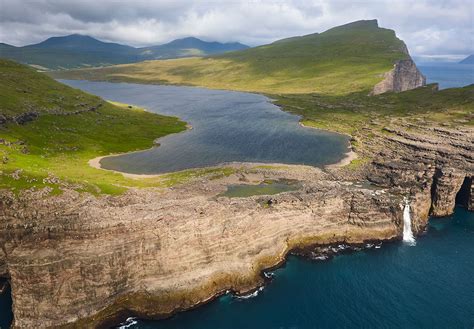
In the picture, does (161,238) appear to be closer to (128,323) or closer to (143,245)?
(143,245)

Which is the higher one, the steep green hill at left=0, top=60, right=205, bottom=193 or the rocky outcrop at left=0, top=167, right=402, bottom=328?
the steep green hill at left=0, top=60, right=205, bottom=193

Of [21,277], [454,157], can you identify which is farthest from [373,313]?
[454,157]

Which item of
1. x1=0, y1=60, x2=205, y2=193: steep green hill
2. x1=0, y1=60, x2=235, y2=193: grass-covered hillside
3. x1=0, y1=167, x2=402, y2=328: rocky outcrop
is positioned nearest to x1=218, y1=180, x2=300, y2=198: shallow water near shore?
x1=0, y1=167, x2=402, y2=328: rocky outcrop

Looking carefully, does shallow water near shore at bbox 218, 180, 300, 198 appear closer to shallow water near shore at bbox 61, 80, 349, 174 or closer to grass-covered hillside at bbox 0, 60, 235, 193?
grass-covered hillside at bbox 0, 60, 235, 193

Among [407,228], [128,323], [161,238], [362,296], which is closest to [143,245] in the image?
[161,238]

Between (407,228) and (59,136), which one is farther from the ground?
(59,136)

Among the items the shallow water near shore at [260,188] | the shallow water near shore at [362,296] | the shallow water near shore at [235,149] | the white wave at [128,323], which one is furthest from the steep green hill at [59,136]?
the shallow water near shore at [362,296]

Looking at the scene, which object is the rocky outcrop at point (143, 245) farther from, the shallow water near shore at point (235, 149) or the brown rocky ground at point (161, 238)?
the shallow water near shore at point (235, 149)
